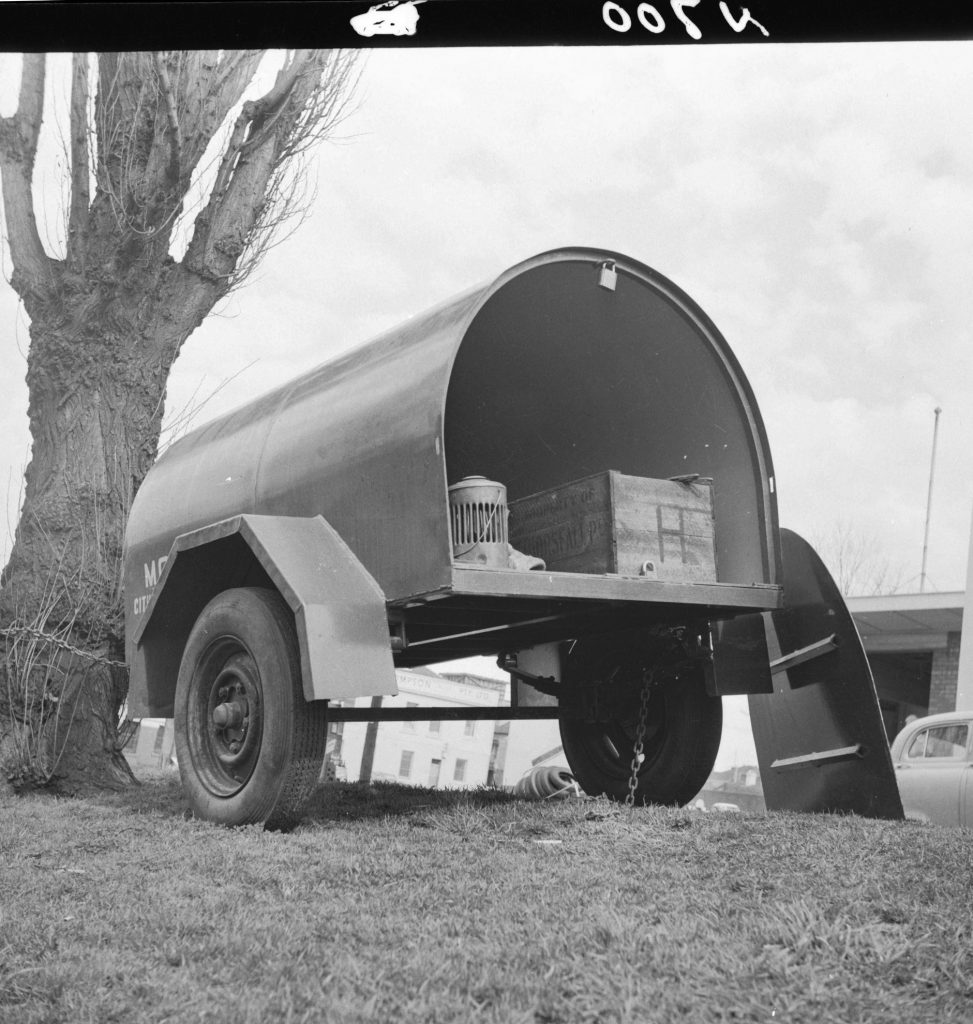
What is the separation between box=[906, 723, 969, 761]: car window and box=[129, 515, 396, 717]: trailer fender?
7.05 meters

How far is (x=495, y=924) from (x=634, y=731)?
13.2 feet

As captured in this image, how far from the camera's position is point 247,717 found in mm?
6047

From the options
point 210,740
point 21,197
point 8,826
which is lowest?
point 8,826

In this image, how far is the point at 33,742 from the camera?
27.4 ft

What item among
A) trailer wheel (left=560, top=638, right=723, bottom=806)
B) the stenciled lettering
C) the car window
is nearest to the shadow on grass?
trailer wheel (left=560, top=638, right=723, bottom=806)

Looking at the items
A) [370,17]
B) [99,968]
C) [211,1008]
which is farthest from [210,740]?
[370,17]

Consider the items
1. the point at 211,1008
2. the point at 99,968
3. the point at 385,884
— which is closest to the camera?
the point at 211,1008

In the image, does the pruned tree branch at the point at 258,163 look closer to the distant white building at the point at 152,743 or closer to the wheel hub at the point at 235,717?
the wheel hub at the point at 235,717

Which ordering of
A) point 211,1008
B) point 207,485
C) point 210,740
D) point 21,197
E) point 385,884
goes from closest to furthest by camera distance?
point 211,1008 → point 385,884 → point 210,740 → point 207,485 → point 21,197

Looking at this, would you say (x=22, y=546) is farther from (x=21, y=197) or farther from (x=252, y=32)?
(x=252, y=32)

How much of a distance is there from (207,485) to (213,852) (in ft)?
9.24

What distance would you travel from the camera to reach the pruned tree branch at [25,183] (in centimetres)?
957

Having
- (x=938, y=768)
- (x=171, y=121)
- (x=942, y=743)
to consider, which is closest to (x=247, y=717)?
(x=171, y=121)

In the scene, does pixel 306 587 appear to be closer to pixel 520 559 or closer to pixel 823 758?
pixel 520 559
